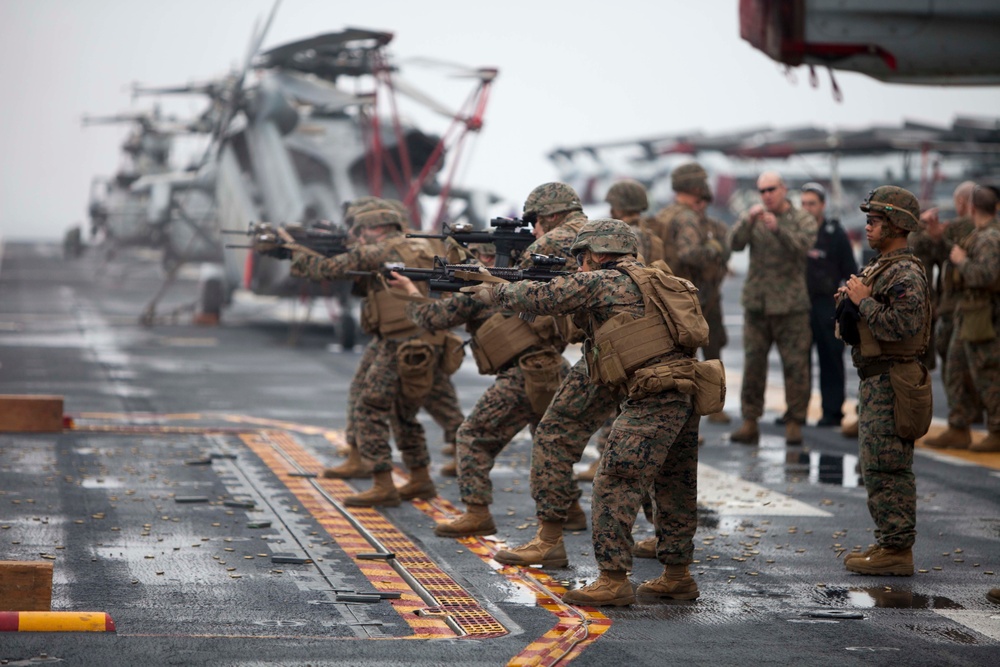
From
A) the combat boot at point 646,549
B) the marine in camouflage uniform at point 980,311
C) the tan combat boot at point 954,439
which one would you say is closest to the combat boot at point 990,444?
the marine in camouflage uniform at point 980,311

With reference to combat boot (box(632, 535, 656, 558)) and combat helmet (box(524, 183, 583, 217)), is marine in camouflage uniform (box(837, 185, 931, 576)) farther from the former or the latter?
combat helmet (box(524, 183, 583, 217))

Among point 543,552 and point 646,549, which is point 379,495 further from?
point 646,549

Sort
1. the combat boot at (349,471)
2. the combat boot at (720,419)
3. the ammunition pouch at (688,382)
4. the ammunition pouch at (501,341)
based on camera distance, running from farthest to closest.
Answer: the combat boot at (720,419), the combat boot at (349,471), the ammunition pouch at (501,341), the ammunition pouch at (688,382)

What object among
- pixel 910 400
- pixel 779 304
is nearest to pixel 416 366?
pixel 910 400

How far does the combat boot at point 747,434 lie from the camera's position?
36.4 feet

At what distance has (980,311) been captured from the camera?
1048 centimetres

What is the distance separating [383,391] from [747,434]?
3.96 meters

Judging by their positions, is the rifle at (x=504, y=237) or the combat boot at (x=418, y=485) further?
the combat boot at (x=418, y=485)

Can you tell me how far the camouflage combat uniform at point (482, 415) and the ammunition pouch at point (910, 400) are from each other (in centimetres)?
201

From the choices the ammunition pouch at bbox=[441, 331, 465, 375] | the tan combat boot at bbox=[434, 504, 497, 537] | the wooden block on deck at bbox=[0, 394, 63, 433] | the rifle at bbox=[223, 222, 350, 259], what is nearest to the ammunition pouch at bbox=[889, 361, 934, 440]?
the tan combat boot at bbox=[434, 504, 497, 537]

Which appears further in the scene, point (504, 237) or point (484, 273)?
point (504, 237)

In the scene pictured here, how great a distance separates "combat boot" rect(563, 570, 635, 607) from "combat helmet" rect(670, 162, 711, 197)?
5248 millimetres

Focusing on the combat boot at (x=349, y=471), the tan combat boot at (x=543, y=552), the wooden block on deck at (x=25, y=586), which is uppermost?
the wooden block on deck at (x=25, y=586)

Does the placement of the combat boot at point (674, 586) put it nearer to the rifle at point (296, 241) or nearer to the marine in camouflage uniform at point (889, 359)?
the marine in camouflage uniform at point (889, 359)
